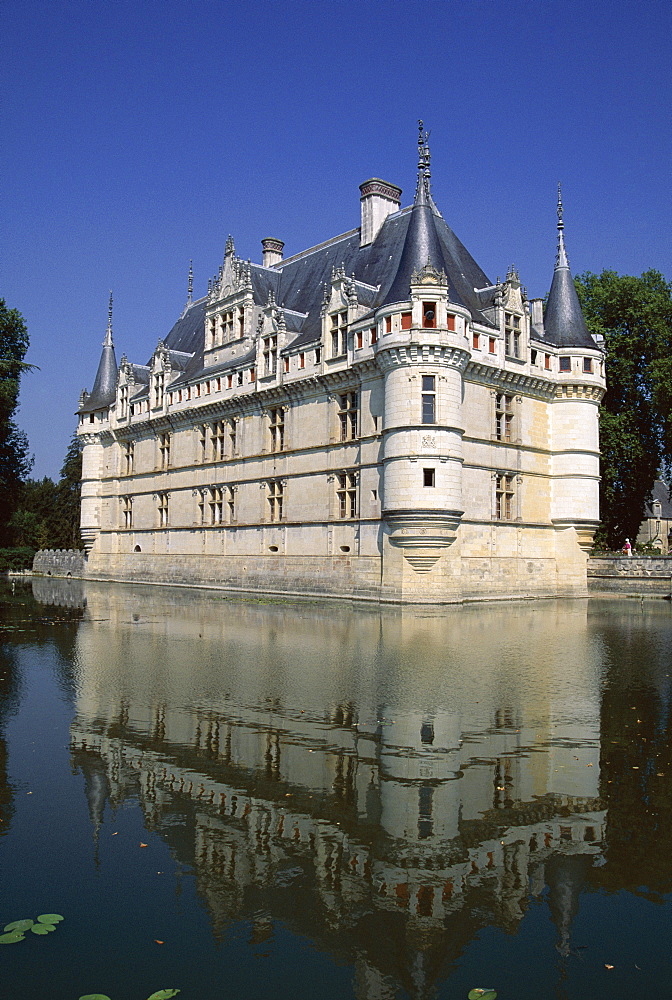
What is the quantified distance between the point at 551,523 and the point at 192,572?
19393mm

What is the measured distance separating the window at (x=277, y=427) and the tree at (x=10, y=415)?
44.1 feet

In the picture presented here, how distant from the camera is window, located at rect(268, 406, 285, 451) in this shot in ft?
123

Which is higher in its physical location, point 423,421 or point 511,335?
point 511,335

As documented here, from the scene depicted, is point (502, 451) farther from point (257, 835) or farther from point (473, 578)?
point (257, 835)

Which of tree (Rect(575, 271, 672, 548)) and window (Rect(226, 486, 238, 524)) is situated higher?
tree (Rect(575, 271, 672, 548))

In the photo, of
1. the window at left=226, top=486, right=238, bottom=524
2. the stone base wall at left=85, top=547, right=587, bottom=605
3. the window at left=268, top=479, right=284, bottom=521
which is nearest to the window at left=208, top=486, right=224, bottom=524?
the window at left=226, top=486, right=238, bottom=524

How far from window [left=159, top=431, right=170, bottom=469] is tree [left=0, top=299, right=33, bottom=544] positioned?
844cm

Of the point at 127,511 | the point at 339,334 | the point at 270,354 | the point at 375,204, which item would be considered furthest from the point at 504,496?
the point at 127,511

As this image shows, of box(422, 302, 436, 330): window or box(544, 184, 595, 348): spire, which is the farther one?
box(544, 184, 595, 348): spire

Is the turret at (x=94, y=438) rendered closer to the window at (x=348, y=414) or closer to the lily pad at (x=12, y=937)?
the window at (x=348, y=414)

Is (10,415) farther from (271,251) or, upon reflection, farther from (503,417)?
(503,417)

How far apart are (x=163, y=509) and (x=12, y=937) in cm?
4326

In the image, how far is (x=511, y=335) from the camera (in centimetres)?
3338

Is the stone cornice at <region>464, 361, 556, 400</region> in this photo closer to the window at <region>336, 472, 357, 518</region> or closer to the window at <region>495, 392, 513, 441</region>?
the window at <region>495, 392, 513, 441</region>
